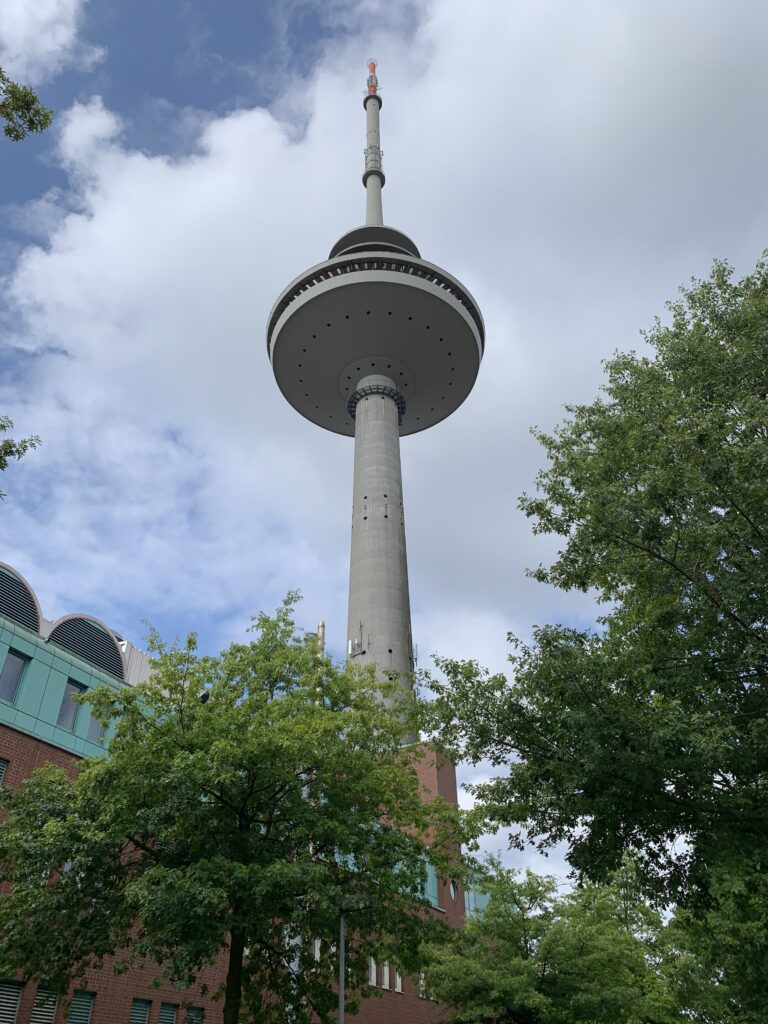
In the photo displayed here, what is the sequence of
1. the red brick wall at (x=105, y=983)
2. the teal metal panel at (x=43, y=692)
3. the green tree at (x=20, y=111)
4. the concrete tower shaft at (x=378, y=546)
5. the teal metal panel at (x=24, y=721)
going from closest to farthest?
the green tree at (x=20, y=111) < the red brick wall at (x=105, y=983) < the teal metal panel at (x=24, y=721) < the teal metal panel at (x=43, y=692) < the concrete tower shaft at (x=378, y=546)

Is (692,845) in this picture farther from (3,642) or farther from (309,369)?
(309,369)

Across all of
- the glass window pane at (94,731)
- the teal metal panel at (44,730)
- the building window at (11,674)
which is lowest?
the teal metal panel at (44,730)

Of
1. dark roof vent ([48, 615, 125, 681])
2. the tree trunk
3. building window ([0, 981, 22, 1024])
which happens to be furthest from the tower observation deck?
the tree trunk

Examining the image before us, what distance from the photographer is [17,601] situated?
25047mm

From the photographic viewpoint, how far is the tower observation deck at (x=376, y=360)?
57.1 m

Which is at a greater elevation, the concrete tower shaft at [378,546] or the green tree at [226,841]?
the concrete tower shaft at [378,546]

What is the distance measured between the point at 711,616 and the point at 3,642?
1953cm

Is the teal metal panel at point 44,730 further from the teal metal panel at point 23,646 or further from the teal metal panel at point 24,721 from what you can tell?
the teal metal panel at point 23,646

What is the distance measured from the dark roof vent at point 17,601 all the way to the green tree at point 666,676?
15.1m

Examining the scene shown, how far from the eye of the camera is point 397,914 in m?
17.4

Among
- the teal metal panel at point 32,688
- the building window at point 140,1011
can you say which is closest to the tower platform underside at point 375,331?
the teal metal panel at point 32,688

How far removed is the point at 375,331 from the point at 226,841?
177ft

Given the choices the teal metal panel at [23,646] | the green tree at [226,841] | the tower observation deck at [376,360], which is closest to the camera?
the green tree at [226,841]

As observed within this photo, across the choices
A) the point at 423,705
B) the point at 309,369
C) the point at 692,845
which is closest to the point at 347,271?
the point at 309,369
